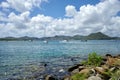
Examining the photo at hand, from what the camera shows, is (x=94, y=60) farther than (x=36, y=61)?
No

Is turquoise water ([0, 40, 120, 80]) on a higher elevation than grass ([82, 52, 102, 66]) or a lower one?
lower

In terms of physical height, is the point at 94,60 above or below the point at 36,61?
above

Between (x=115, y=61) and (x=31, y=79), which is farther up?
(x=115, y=61)

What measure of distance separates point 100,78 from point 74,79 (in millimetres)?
3093

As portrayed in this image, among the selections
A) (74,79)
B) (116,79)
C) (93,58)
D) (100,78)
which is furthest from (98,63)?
(116,79)

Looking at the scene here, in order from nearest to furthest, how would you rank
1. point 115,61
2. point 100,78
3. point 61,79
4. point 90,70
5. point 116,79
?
1. point 116,79
2. point 100,78
3. point 90,70
4. point 61,79
5. point 115,61

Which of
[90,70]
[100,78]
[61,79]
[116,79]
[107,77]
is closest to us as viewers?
[116,79]

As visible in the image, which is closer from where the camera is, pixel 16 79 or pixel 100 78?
pixel 100 78

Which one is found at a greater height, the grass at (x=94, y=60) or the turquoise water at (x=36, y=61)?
the grass at (x=94, y=60)

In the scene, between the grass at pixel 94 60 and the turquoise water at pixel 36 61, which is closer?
the grass at pixel 94 60

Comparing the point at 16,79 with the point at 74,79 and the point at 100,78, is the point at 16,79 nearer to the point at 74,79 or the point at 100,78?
the point at 74,79

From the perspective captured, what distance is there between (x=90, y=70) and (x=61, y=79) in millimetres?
4575

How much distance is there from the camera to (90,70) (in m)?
20.6

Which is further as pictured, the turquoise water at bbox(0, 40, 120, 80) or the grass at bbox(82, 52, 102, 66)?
the turquoise water at bbox(0, 40, 120, 80)
